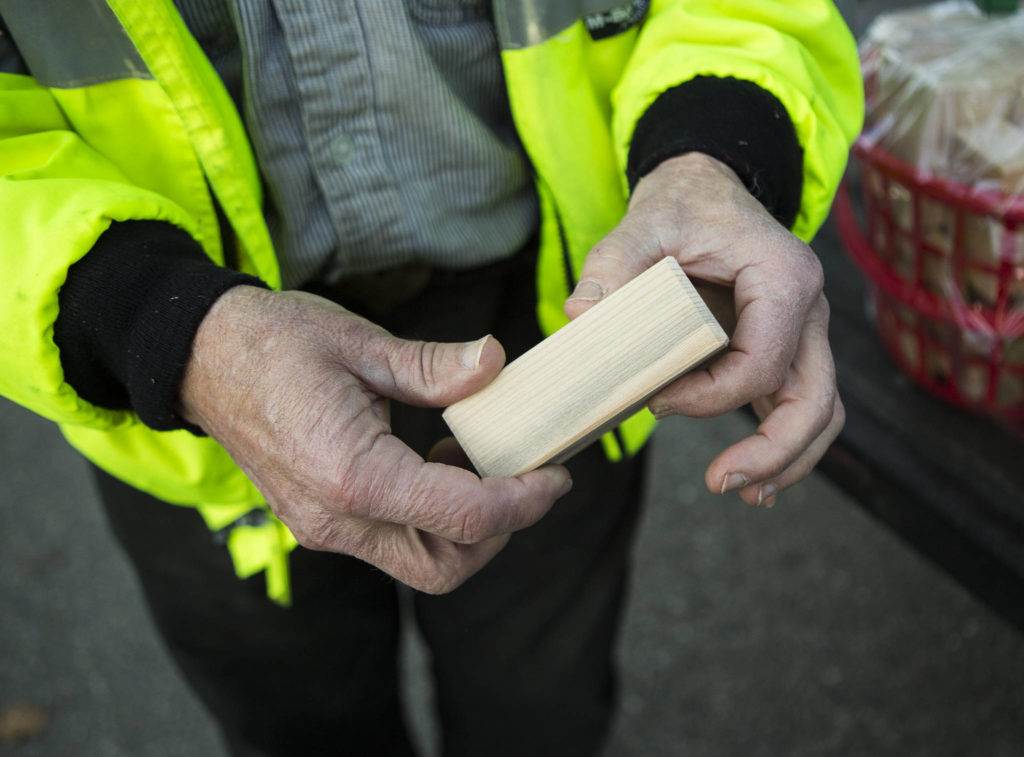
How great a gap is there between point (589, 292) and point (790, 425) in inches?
8.7

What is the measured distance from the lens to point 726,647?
6.24 feet

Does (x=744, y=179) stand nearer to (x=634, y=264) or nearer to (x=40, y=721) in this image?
(x=634, y=264)

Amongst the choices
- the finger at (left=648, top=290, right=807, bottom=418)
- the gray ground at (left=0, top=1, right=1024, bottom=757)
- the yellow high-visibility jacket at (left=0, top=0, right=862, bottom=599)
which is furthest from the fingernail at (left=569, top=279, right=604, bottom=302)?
the gray ground at (left=0, top=1, right=1024, bottom=757)

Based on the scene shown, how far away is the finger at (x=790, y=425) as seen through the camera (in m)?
0.76

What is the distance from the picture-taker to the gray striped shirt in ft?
2.75

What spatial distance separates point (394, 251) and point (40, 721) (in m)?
1.65

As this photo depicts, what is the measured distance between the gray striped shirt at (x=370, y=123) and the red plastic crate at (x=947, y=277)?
60cm

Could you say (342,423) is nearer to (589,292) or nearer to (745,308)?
(589,292)

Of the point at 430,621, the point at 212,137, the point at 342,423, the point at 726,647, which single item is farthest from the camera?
the point at 726,647

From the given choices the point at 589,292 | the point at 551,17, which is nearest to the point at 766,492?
the point at 589,292

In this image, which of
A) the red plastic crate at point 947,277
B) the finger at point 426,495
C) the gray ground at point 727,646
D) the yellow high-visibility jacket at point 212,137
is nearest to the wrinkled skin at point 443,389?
the finger at point 426,495

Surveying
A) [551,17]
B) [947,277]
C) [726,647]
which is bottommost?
[726,647]

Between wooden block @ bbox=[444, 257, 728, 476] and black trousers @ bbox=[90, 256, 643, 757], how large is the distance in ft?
0.84

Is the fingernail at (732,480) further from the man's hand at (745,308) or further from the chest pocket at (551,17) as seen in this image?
the chest pocket at (551,17)
